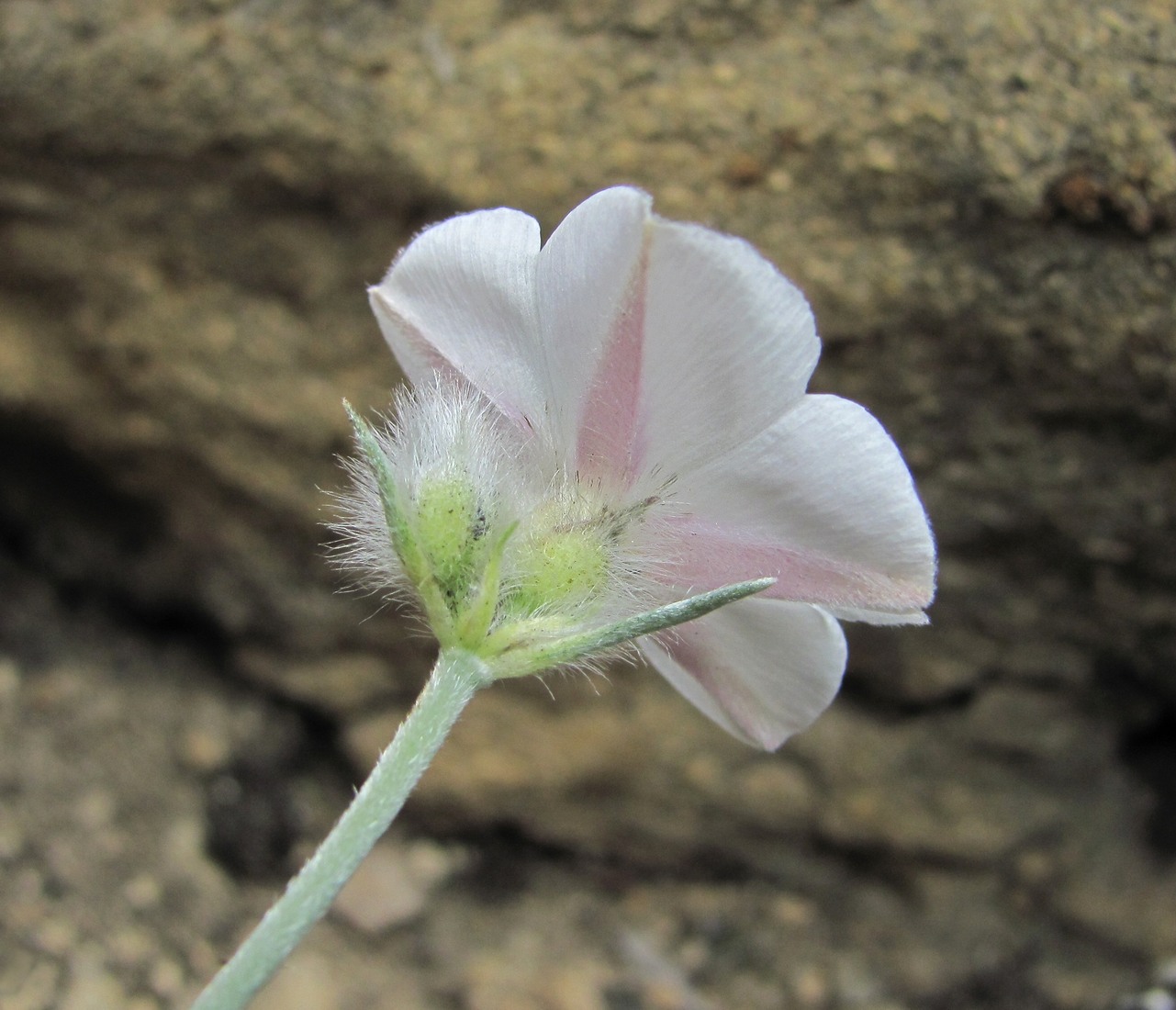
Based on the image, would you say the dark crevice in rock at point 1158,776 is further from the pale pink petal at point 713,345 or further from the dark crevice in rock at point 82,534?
the dark crevice in rock at point 82,534

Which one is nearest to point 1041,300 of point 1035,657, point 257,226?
point 1035,657

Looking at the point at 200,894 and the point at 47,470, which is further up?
the point at 47,470

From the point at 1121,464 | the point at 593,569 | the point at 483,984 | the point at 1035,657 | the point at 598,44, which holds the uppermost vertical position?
the point at 598,44

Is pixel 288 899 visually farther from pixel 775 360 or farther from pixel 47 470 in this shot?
pixel 47 470

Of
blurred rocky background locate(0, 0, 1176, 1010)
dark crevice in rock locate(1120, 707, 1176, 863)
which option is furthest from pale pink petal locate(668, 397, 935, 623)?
dark crevice in rock locate(1120, 707, 1176, 863)

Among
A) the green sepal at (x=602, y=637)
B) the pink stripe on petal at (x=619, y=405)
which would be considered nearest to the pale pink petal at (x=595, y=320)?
the pink stripe on petal at (x=619, y=405)

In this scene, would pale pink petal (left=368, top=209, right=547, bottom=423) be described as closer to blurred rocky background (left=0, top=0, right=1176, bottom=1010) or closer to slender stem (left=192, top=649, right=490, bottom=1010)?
slender stem (left=192, top=649, right=490, bottom=1010)

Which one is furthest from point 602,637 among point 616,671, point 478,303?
point 616,671
